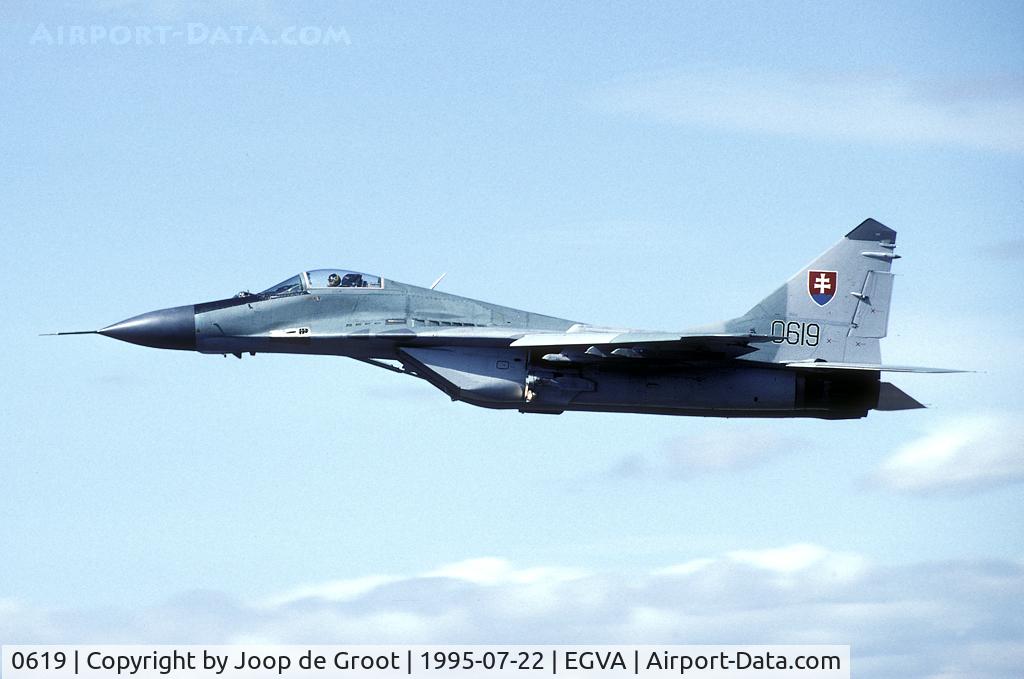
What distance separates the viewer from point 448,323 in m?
30.9

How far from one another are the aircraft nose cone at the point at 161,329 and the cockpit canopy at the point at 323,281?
1593 mm

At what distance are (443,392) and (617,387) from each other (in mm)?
3382

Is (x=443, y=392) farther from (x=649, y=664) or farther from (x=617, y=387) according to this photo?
(x=649, y=664)

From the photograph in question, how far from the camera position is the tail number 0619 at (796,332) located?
31.3 m

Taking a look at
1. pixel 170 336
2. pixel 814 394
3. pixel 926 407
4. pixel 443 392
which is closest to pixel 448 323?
pixel 443 392

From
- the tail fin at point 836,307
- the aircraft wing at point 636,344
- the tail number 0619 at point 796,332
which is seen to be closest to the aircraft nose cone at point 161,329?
the aircraft wing at point 636,344

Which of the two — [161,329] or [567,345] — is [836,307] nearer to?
[567,345]

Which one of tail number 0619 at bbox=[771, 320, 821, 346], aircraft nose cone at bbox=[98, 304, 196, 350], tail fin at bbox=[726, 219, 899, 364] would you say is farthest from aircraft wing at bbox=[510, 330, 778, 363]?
aircraft nose cone at bbox=[98, 304, 196, 350]

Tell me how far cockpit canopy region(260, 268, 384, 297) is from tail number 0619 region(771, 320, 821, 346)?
309 inches

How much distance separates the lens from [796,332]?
3133 cm

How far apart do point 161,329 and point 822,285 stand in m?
13.1

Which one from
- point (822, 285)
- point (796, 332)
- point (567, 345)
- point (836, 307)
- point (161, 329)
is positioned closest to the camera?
point (567, 345)

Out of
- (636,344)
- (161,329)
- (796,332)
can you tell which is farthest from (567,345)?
(161,329)

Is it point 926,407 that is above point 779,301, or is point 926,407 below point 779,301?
below
